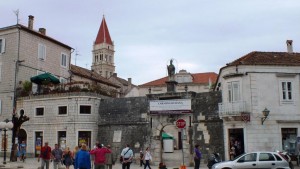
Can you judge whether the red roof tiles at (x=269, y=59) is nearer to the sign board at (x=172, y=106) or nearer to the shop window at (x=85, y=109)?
the sign board at (x=172, y=106)

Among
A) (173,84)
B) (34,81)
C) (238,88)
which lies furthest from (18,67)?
(238,88)

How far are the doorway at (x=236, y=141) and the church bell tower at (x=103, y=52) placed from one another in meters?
80.6

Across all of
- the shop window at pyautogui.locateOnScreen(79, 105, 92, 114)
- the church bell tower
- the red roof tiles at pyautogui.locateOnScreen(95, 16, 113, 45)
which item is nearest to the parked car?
the shop window at pyautogui.locateOnScreen(79, 105, 92, 114)

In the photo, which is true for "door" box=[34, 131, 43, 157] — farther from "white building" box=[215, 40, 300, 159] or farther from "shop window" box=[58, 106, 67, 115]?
"white building" box=[215, 40, 300, 159]

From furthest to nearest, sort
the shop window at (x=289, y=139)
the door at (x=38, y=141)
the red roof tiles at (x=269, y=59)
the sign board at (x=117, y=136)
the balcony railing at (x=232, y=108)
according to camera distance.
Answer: the door at (x=38, y=141), the sign board at (x=117, y=136), the red roof tiles at (x=269, y=59), the balcony railing at (x=232, y=108), the shop window at (x=289, y=139)

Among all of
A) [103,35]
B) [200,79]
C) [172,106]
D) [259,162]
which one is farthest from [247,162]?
[103,35]

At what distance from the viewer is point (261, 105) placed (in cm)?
2533

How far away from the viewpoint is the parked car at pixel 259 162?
16547 millimetres

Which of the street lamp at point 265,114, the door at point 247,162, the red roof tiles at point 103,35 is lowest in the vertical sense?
the door at point 247,162

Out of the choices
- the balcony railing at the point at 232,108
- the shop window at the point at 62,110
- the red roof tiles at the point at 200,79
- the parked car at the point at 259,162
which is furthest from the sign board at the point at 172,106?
the red roof tiles at the point at 200,79

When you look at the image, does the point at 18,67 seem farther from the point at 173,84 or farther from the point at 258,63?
the point at 258,63

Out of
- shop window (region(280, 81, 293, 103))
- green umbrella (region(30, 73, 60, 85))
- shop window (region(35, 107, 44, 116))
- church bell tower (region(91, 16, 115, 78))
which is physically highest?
church bell tower (region(91, 16, 115, 78))

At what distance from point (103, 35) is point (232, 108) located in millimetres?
83207

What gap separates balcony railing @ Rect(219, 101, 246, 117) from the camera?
82.3ft
